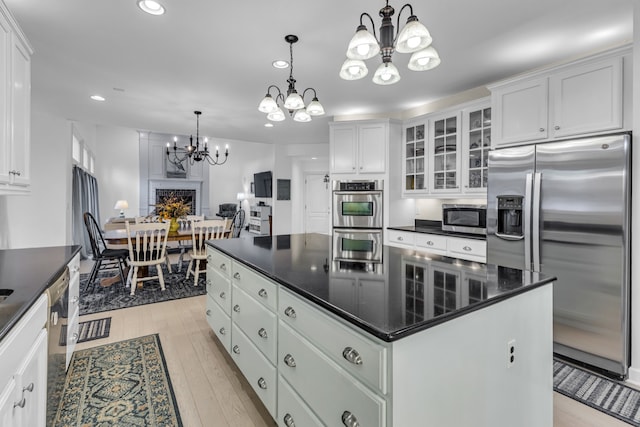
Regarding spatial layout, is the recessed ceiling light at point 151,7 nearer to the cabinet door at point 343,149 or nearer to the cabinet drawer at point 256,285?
the cabinet drawer at point 256,285

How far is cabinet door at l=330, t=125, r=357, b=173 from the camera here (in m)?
4.48

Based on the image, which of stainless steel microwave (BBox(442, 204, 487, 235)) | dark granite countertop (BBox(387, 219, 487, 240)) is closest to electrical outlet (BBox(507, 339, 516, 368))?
dark granite countertop (BBox(387, 219, 487, 240))

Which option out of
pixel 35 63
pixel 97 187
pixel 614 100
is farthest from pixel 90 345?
pixel 97 187

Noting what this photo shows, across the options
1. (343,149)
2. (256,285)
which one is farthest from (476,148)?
(256,285)

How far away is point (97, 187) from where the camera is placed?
862cm

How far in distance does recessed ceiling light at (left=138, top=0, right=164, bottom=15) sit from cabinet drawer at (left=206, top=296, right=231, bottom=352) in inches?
85.0

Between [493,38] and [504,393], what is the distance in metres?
2.52

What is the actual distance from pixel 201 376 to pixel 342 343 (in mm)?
1618

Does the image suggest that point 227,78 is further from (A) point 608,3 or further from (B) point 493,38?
(A) point 608,3

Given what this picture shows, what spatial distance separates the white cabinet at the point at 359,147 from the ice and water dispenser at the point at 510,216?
170 centimetres

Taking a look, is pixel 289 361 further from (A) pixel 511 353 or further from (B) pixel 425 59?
(B) pixel 425 59

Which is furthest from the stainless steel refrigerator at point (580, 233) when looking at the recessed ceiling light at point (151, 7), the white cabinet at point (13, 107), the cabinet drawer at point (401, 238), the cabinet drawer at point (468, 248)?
the white cabinet at point (13, 107)

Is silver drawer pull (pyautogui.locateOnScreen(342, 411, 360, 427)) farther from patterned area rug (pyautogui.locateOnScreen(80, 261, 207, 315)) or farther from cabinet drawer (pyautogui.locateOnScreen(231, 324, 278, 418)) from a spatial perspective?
patterned area rug (pyautogui.locateOnScreen(80, 261, 207, 315))

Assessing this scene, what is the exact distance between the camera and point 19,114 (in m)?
1.96
